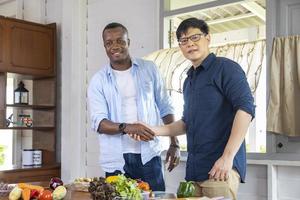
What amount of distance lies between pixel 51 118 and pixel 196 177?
298 cm

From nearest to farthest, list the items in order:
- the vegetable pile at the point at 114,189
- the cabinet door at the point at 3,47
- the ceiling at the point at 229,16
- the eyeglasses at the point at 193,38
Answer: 1. the vegetable pile at the point at 114,189
2. the eyeglasses at the point at 193,38
3. the ceiling at the point at 229,16
4. the cabinet door at the point at 3,47

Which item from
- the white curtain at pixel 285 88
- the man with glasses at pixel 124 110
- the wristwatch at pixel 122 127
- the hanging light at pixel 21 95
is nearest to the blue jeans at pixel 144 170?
the man with glasses at pixel 124 110

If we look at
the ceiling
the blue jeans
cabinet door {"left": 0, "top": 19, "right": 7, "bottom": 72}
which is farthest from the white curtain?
cabinet door {"left": 0, "top": 19, "right": 7, "bottom": 72}

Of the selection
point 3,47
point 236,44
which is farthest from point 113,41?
point 3,47

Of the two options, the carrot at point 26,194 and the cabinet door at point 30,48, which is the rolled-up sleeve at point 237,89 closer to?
the carrot at point 26,194

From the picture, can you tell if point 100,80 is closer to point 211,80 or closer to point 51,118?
point 211,80

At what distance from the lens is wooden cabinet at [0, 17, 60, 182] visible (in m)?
4.15

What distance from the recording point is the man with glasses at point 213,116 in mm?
1761

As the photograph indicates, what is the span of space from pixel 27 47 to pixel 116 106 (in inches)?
90.4

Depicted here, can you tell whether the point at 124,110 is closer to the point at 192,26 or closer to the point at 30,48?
the point at 192,26

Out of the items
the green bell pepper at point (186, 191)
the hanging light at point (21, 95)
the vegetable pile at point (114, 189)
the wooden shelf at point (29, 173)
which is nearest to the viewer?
the vegetable pile at point (114, 189)

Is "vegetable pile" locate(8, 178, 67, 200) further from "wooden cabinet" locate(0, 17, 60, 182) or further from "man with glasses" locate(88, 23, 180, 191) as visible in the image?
"wooden cabinet" locate(0, 17, 60, 182)

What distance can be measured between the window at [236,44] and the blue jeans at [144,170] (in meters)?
0.93

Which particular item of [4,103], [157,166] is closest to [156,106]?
[157,166]
